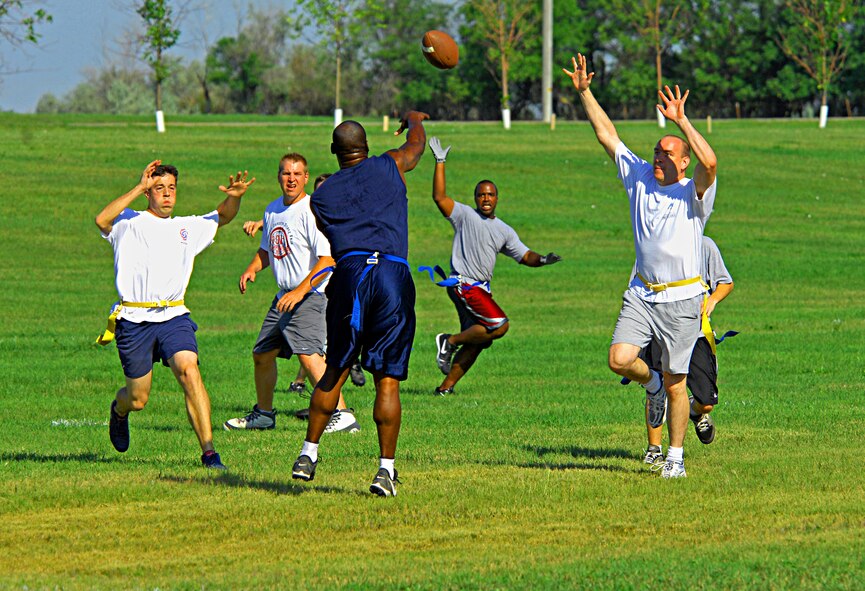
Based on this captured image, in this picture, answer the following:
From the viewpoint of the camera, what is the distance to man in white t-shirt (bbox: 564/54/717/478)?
9.12 metres

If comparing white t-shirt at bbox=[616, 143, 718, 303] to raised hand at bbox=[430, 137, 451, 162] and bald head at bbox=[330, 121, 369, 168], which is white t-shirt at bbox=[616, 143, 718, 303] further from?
raised hand at bbox=[430, 137, 451, 162]

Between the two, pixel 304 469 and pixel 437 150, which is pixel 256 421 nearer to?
pixel 437 150

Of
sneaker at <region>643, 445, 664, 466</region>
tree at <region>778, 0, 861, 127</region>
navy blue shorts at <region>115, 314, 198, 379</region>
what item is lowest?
sneaker at <region>643, 445, 664, 466</region>

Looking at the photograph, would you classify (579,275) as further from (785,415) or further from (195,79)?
(195,79)

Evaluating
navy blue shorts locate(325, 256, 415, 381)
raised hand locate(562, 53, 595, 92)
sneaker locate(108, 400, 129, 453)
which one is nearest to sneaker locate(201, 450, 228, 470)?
sneaker locate(108, 400, 129, 453)

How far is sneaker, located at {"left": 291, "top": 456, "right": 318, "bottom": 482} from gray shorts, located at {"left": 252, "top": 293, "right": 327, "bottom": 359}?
323cm

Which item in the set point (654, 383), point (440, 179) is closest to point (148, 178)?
point (654, 383)

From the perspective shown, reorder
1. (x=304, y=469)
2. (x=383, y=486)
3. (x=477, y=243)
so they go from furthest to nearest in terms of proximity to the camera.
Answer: (x=477, y=243) → (x=304, y=469) → (x=383, y=486)

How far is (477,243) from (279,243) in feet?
10.3

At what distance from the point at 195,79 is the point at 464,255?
10614 centimetres

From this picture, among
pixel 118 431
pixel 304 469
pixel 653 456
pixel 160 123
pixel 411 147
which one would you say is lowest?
pixel 653 456

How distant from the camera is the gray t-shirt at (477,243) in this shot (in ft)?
46.5

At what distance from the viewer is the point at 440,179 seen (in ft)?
43.9

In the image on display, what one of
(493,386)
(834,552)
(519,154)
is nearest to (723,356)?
(493,386)
